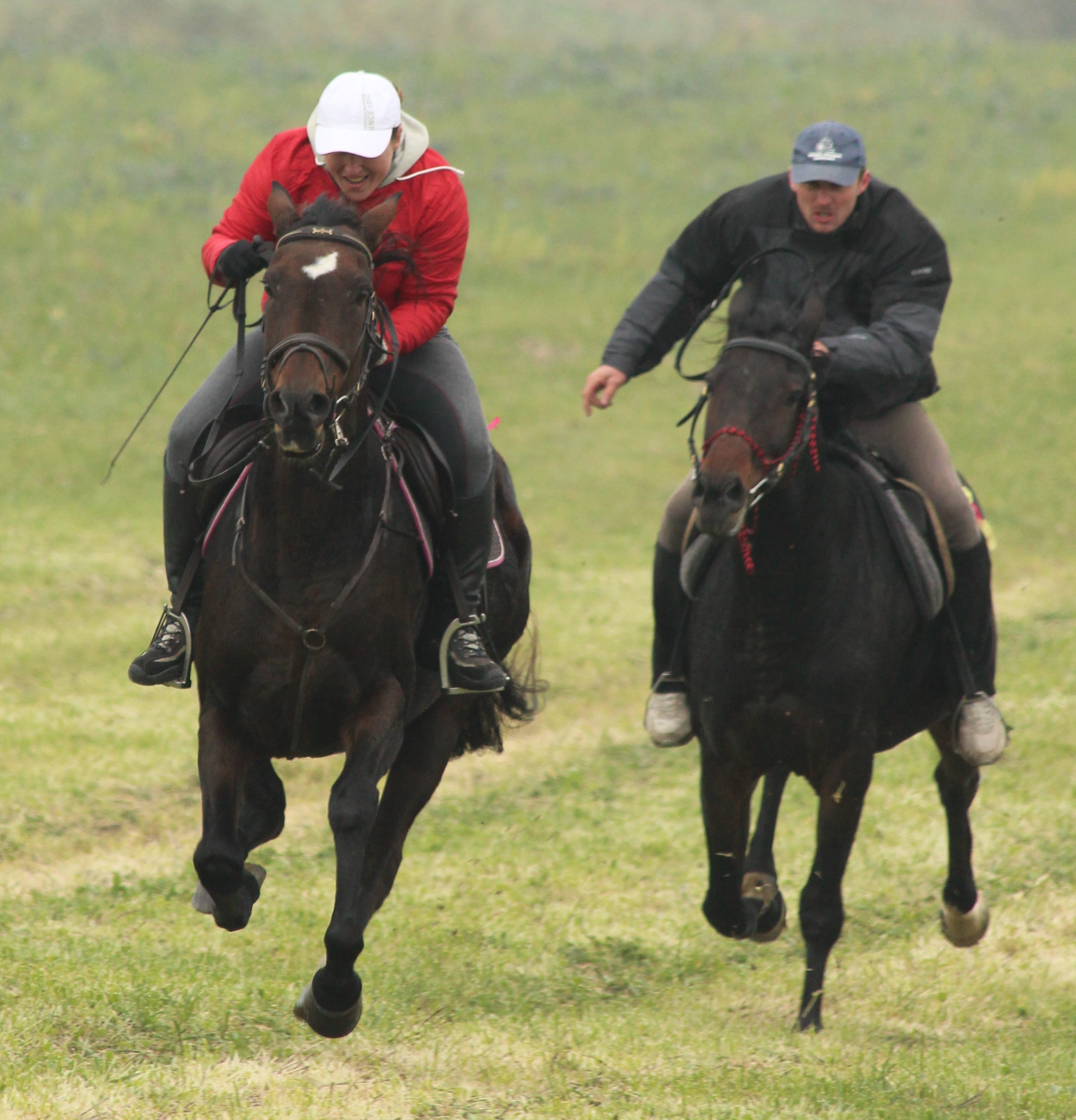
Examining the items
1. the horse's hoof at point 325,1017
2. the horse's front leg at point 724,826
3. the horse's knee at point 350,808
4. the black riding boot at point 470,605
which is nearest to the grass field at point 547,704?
the horse's hoof at point 325,1017

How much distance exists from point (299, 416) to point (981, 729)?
3.79 meters

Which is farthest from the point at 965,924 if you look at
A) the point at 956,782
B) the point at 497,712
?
the point at 497,712

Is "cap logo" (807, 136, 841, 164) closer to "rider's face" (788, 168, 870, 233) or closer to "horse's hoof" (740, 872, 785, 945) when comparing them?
"rider's face" (788, 168, 870, 233)

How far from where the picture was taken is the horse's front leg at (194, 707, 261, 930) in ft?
18.1

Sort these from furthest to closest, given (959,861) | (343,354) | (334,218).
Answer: (959,861) < (334,218) < (343,354)

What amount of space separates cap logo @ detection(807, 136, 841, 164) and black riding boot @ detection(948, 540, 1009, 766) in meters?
1.91

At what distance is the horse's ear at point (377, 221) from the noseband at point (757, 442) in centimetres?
129

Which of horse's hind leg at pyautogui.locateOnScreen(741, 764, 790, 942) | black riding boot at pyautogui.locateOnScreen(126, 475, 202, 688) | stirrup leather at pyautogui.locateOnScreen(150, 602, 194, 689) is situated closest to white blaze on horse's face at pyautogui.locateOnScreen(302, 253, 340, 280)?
black riding boot at pyautogui.locateOnScreen(126, 475, 202, 688)

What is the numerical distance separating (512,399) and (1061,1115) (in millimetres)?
16793

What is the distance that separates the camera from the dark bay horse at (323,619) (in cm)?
536

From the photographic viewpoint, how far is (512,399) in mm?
22125

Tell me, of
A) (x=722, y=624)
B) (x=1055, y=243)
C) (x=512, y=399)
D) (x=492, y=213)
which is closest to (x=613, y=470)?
(x=512, y=399)

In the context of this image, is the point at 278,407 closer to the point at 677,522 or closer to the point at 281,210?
the point at 281,210

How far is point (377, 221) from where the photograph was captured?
5.59m
